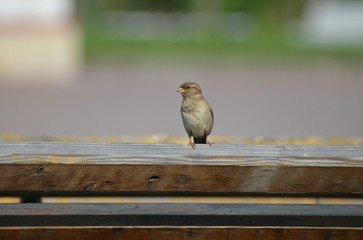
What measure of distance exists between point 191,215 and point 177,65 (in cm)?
1907

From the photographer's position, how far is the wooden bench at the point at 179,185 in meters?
2.12

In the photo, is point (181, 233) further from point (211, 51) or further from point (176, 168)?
point (211, 51)

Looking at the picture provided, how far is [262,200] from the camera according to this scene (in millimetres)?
3594

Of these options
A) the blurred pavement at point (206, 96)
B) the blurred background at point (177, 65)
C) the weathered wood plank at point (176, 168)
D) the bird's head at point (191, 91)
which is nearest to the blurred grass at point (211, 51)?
the blurred background at point (177, 65)

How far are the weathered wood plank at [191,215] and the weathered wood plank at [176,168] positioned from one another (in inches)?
2.6

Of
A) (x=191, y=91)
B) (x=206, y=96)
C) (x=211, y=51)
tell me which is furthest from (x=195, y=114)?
(x=211, y=51)

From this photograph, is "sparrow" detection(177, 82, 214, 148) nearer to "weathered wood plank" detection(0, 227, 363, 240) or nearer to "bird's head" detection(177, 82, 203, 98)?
"bird's head" detection(177, 82, 203, 98)

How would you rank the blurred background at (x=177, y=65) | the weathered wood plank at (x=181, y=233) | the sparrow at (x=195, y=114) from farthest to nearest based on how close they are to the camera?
1. the blurred background at (x=177, y=65)
2. the sparrow at (x=195, y=114)
3. the weathered wood plank at (x=181, y=233)

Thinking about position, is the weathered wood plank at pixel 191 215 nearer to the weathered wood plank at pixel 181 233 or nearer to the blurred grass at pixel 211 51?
the weathered wood plank at pixel 181 233

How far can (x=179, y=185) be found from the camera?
7.25 ft

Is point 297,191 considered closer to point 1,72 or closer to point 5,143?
point 5,143

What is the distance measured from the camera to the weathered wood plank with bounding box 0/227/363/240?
212cm

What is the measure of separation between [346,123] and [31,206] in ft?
33.0

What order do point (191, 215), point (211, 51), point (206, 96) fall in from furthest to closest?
point (211, 51)
point (206, 96)
point (191, 215)
